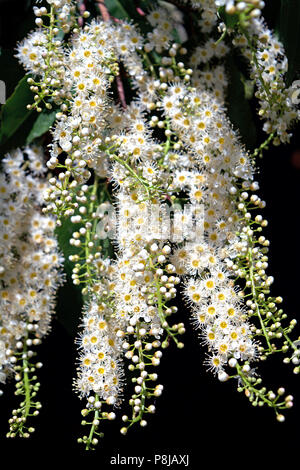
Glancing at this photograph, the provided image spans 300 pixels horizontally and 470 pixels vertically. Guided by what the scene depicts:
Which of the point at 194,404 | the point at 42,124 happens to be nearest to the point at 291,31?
the point at 42,124

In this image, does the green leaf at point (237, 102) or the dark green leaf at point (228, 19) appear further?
the green leaf at point (237, 102)

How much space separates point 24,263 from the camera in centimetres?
79

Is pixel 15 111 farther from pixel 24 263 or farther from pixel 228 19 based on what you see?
pixel 228 19

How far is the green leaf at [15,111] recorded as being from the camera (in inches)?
30.9

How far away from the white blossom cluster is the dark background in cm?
14

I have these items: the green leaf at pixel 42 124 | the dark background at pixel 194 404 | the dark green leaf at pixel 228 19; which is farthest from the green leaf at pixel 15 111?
the dark green leaf at pixel 228 19

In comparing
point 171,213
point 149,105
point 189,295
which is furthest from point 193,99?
point 189,295

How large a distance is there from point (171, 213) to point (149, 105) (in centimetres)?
17

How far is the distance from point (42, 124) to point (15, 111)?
0.15 ft

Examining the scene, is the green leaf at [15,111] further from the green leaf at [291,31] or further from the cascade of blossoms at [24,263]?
the green leaf at [291,31]

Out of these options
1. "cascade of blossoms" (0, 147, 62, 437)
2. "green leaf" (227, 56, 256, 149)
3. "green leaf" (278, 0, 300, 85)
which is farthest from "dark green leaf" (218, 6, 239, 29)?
"cascade of blossoms" (0, 147, 62, 437)

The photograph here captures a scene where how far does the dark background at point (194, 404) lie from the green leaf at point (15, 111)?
0.46 feet

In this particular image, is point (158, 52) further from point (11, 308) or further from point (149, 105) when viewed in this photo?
point (11, 308)

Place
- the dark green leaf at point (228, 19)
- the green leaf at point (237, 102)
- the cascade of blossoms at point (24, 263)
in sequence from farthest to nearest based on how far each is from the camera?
the green leaf at point (237, 102) → the cascade of blossoms at point (24, 263) → the dark green leaf at point (228, 19)
